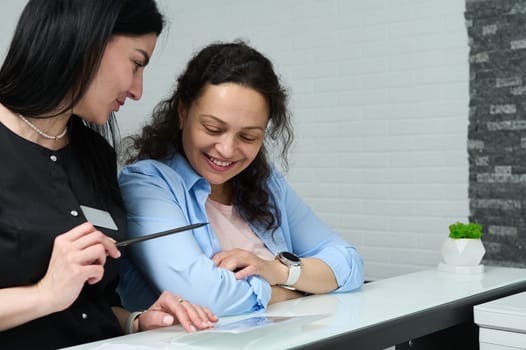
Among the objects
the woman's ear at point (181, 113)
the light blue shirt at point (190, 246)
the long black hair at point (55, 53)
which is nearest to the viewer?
the long black hair at point (55, 53)

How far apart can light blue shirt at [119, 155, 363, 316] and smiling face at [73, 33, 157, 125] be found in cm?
33

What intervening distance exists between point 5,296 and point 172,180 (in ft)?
2.25

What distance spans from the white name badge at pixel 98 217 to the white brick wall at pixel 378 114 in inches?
104

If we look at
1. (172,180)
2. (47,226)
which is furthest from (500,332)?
(47,226)

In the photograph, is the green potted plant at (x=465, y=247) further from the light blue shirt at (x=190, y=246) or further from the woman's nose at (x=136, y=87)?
the woman's nose at (x=136, y=87)

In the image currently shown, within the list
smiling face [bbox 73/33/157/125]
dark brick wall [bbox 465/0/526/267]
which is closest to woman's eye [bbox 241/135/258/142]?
smiling face [bbox 73/33/157/125]

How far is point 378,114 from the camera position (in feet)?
14.5

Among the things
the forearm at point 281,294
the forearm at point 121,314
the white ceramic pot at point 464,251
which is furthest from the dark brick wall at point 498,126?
the forearm at point 121,314

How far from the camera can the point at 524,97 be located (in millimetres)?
3920

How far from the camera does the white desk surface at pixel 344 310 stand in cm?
161

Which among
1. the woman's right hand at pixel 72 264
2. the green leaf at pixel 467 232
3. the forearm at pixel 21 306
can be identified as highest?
the woman's right hand at pixel 72 264

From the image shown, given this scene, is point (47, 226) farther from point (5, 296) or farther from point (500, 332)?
point (500, 332)

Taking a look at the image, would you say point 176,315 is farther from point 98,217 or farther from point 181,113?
point 181,113

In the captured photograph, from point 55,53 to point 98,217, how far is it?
15.6 inches
